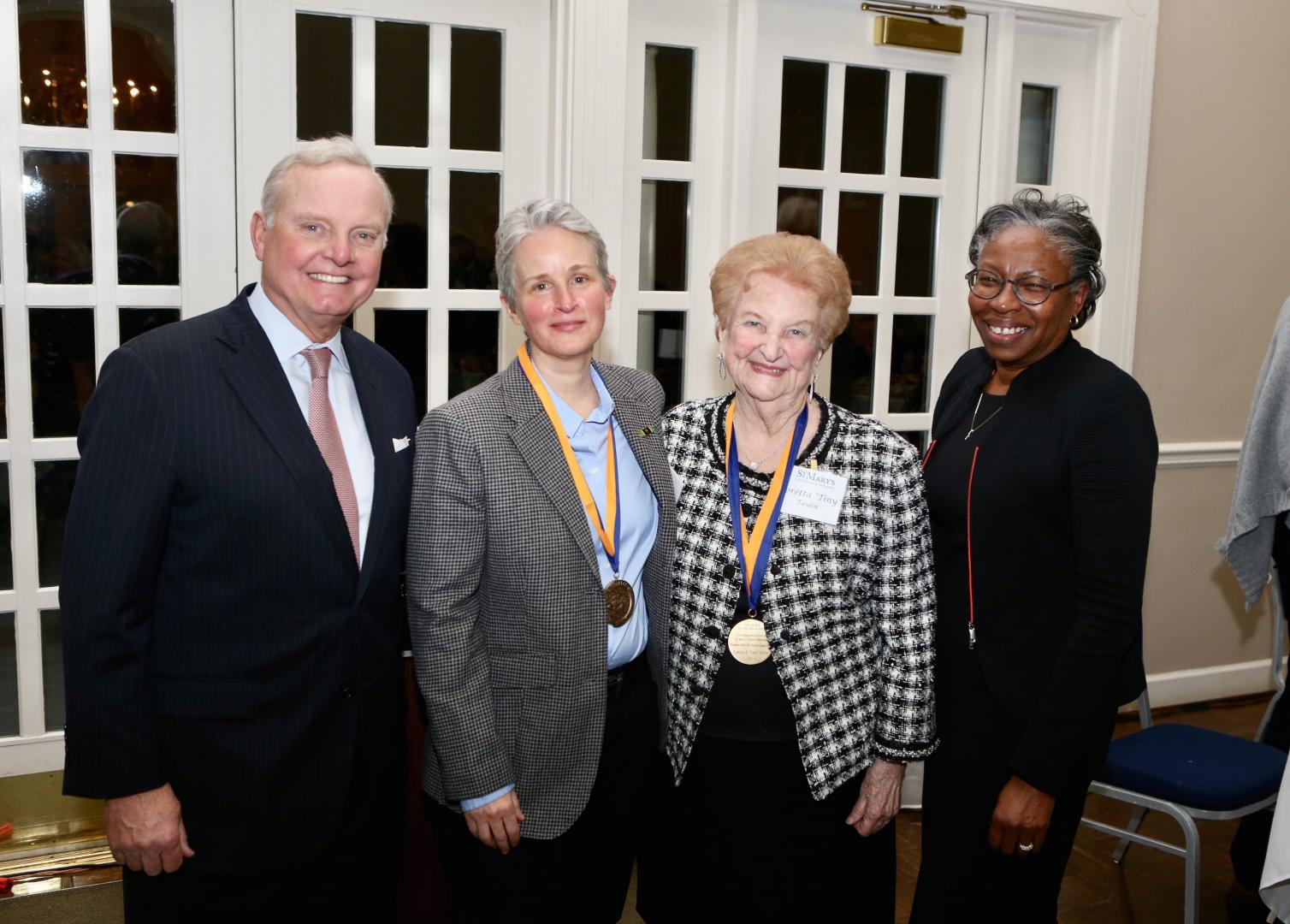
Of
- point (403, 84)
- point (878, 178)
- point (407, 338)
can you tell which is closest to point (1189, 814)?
point (878, 178)

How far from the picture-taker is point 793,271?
1.94 meters

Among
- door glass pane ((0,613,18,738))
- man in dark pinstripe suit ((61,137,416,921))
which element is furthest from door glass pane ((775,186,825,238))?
door glass pane ((0,613,18,738))

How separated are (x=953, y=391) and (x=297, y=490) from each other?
4.51 ft

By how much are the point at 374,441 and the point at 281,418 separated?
20 centimetres

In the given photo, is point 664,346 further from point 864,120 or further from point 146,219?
point 146,219

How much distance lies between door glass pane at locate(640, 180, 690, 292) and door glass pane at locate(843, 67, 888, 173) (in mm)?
653

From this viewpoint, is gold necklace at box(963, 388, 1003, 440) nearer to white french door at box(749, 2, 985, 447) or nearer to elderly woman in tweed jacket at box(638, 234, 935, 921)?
elderly woman in tweed jacket at box(638, 234, 935, 921)

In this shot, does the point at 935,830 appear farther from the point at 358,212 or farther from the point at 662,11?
the point at 662,11

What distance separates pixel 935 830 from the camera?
211 centimetres

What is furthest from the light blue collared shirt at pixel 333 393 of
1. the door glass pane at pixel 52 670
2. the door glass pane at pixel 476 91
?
the door glass pane at pixel 476 91

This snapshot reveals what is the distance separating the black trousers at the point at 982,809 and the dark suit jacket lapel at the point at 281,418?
118cm

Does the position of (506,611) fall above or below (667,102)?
below

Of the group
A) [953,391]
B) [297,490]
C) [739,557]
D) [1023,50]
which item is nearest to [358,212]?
[297,490]

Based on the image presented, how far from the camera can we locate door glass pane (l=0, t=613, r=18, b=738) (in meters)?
3.22
